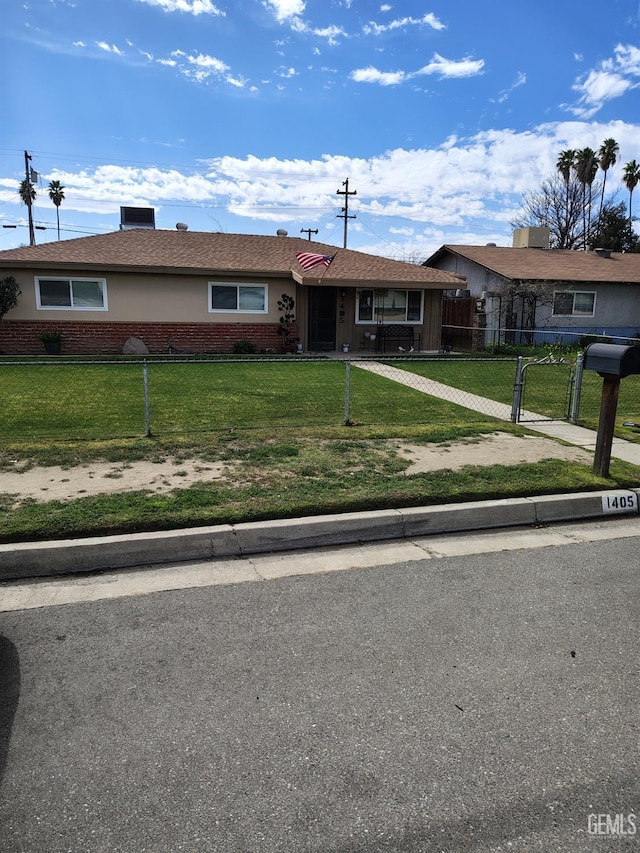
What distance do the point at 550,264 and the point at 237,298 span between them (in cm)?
1451

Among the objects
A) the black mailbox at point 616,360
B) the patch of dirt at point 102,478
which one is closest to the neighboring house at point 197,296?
the patch of dirt at point 102,478

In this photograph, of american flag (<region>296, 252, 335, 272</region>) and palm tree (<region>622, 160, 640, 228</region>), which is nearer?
american flag (<region>296, 252, 335, 272</region>)

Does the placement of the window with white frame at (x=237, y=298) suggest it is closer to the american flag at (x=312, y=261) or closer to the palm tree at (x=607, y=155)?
the american flag at (x=312, y=261)

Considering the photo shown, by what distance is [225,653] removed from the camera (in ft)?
11.7

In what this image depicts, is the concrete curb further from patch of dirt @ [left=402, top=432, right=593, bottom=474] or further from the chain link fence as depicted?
the chain link fence

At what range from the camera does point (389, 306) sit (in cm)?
2239

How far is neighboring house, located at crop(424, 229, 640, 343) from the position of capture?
24.9 meters

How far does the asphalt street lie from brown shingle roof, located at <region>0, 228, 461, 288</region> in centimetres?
1673

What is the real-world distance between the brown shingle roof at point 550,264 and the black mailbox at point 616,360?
19005 mm

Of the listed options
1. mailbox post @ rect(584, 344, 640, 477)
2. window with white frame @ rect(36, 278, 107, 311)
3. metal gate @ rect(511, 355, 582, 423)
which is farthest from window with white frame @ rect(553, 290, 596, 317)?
mailbox post @ rect(584, 344, 640, 477)

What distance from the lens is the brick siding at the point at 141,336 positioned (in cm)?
1945

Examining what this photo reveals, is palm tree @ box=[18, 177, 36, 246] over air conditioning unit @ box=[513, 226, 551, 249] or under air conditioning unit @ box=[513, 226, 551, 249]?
over

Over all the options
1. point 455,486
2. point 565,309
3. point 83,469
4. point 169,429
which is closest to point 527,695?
point 455,486

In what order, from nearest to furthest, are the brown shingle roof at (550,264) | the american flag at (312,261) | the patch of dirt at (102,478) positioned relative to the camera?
the patch of dirt at (102,478) < the american flag at (312,261) < the brown shingle roof at (550,264)
